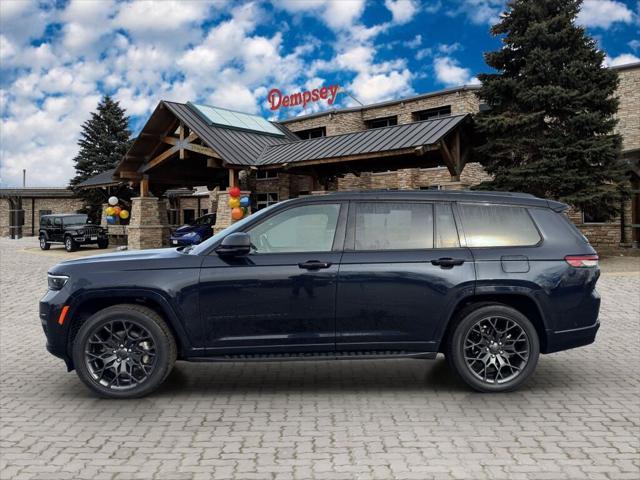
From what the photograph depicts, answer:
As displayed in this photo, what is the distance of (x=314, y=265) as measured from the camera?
5051 mm

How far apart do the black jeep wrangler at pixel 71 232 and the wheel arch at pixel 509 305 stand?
2625 cm

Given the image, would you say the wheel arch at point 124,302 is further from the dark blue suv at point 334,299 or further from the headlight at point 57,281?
the headlight at point 57,281

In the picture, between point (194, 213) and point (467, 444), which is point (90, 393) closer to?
point (467, 444)

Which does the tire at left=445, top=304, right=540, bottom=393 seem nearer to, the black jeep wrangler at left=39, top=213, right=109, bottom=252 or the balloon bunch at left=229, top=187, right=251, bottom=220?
the balloon bunch at left=229, top=187, right=251, bottom=220

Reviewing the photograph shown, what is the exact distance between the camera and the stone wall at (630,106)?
87.5 feet

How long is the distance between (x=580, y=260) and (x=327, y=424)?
2.79 meters

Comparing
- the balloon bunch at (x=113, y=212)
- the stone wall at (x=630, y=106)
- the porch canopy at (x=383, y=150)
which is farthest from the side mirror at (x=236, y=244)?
the balloon bunch at (x=113, y=212)

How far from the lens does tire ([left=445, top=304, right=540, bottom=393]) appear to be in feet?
16.9

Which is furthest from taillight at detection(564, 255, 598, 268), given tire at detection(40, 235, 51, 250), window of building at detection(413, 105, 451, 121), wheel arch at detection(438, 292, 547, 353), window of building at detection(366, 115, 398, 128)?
window of building at detection(366, 115, 398, 128)

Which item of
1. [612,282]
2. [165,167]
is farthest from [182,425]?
[165,167]

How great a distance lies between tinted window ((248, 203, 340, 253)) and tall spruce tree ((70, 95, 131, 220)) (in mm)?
43082

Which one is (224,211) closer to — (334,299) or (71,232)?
(71,232)

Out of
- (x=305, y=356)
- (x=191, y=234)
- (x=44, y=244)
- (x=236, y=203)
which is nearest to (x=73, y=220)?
(x=44, y=244)

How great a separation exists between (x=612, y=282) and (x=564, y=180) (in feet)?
→ 17.6
